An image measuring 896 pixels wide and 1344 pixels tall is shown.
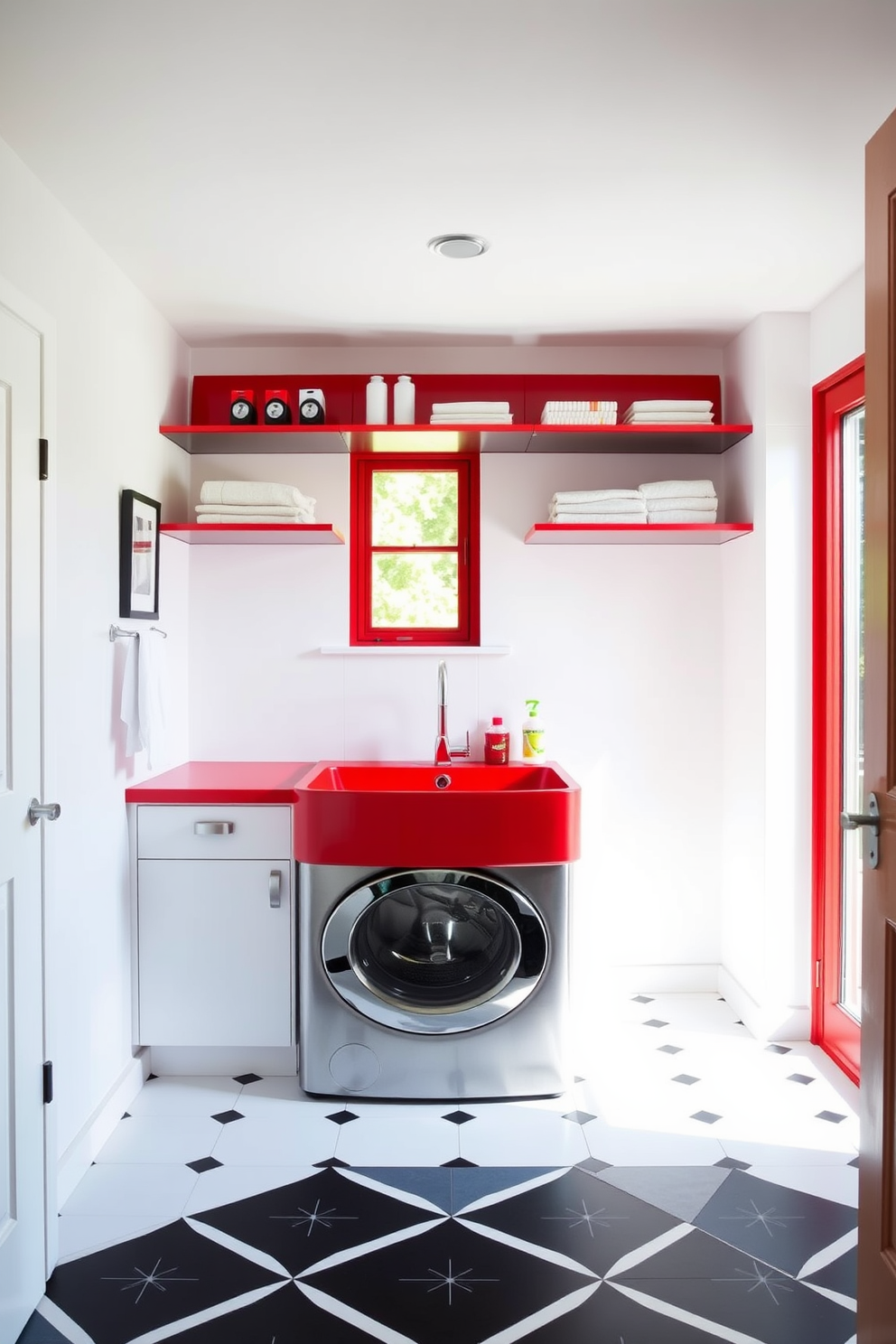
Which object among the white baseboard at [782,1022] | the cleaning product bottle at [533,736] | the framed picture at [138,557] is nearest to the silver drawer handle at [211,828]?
the framed picture at [138,557]

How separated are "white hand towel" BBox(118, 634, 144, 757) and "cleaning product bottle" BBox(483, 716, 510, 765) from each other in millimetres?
1179

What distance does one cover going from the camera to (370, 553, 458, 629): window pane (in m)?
3.64

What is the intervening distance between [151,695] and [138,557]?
416 mm

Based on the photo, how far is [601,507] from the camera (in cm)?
327

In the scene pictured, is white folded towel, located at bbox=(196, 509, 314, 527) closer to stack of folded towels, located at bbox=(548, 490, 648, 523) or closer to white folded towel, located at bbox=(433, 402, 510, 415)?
white folded towel, located at bbox=(433, 402, 510, 415)

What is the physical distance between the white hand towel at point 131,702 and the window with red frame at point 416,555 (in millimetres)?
979

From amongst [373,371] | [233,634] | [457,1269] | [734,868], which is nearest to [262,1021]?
[457,1269]

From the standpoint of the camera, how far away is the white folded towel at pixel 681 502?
10.8 feet

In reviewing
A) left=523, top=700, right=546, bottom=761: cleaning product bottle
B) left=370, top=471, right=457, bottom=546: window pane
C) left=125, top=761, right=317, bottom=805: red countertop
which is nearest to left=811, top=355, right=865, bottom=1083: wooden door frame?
left=523, top=700, right=546, bottom=761: cleaning product bottle

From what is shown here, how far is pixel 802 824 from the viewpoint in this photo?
3.18 metres

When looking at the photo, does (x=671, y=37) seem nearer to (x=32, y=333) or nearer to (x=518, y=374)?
(x=32, y=333)

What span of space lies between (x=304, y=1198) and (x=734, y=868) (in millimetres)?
1848

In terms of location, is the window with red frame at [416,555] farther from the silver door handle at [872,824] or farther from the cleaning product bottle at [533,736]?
the silver door handle at [872,824]

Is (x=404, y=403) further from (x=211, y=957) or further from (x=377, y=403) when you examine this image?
(x=211, y=957)
